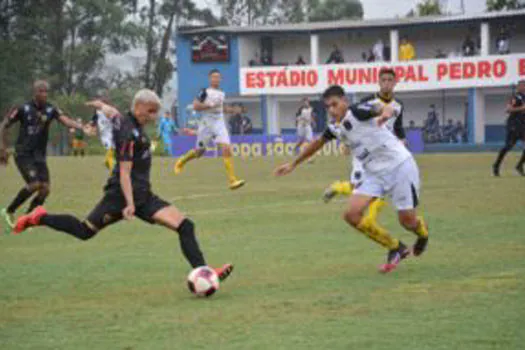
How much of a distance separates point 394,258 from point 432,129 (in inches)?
1656

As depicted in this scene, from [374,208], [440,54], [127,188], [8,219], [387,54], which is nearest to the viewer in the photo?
[127,188]

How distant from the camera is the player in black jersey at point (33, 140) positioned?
16500 mm

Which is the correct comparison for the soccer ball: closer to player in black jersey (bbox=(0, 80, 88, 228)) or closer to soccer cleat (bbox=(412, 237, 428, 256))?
soccer cleat (bbox=(412, 237, 428, 256))

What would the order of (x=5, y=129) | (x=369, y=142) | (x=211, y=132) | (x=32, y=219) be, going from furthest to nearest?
(x=211, y=132) → (x=5, y=129) → (x=369, y=142) → (x=32, y=219)

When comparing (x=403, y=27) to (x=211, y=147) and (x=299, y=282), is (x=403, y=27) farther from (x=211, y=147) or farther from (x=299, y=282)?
(x=299, y=282)

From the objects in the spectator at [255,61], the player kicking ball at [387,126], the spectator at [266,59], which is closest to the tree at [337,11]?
the spectator at [266,59]

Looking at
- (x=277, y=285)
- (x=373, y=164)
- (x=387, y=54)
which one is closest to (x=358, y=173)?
(x=373, y=164)

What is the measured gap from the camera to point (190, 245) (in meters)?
9.95

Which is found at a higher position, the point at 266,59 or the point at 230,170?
the point at 266,59

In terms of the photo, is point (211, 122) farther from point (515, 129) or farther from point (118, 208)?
point (118, 208)

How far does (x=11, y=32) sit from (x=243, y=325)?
6045 centimetres

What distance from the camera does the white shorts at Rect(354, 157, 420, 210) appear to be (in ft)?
36.3

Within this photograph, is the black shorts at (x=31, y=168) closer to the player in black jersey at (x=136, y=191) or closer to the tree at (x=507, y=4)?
the player in black jersey at (x=136, y=191)

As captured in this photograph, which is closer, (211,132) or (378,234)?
(378,234)
